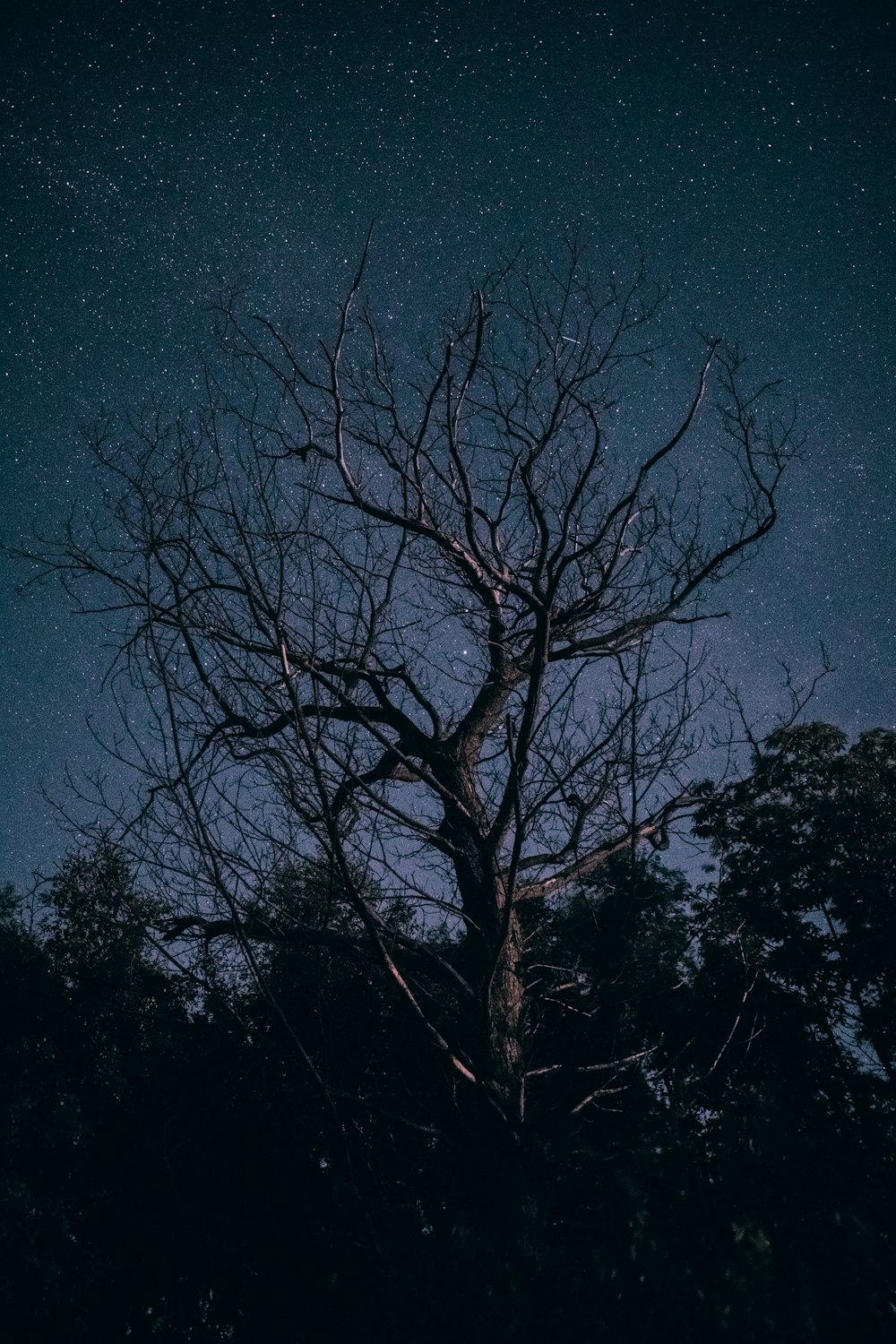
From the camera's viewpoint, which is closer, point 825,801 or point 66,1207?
point 66,1207

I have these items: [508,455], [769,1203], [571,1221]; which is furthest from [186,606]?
[769,1203]

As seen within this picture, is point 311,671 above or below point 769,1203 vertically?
above

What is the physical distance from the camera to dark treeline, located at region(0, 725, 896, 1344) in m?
1.81

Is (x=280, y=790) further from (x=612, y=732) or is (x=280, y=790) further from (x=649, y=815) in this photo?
(x=649, y=815)

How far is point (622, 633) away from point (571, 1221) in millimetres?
3669

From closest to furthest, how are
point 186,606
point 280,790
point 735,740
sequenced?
point 280,790, point 186,606, point 735,740

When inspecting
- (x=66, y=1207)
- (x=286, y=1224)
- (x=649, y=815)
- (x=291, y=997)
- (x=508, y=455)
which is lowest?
(x=286, y=1224)

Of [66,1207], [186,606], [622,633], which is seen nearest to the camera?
[186,606]

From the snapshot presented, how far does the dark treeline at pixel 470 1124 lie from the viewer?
71.3 inches

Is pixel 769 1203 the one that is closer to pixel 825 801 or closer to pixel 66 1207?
pixel 66 1207

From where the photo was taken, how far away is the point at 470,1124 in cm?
329

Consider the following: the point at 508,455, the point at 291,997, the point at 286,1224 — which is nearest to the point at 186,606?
the point at 508,455

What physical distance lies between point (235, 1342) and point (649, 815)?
18.0 ft

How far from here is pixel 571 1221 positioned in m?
2.10
